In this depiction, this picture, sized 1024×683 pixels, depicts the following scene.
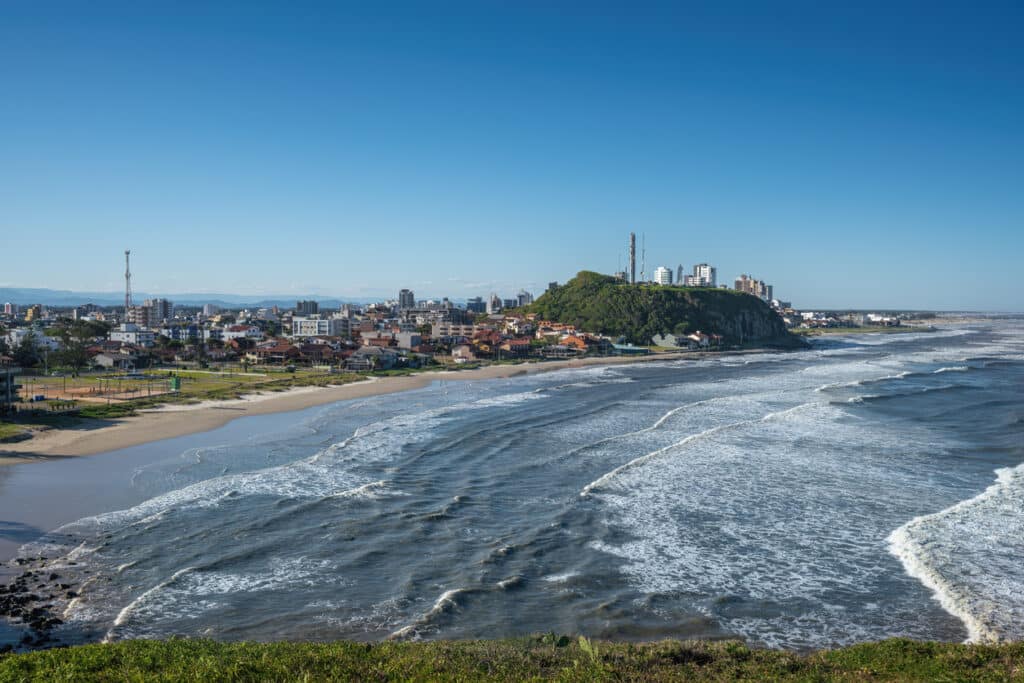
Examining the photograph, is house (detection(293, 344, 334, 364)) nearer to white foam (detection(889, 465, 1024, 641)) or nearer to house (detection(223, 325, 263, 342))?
house (detection(223, 325, 263, 342))

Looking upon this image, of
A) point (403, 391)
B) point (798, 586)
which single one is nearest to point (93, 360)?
point (403, 391)

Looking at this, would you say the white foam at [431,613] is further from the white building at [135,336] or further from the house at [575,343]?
the white building at [135,336]

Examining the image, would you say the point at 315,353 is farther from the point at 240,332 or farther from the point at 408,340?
the point at 240,332

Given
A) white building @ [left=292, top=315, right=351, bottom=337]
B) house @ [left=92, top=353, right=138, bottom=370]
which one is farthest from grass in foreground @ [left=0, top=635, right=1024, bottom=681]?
white building @ [left=292, top=315, right=351, bottom=337]

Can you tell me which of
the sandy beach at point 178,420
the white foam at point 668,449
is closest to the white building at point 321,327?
the sandy beach at point 178,420

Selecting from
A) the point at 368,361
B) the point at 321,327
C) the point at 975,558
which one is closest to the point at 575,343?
the point at 368,361
